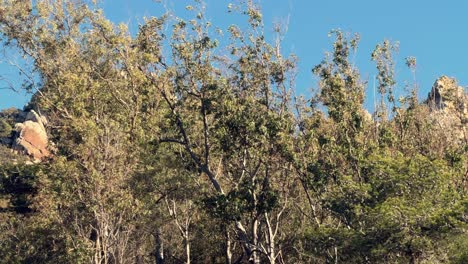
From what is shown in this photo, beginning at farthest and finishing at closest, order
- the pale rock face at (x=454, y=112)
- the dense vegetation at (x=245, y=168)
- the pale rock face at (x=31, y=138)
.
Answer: the pale rock face at (x=31, y=138) < the pale rock face at (x=454, y=112) < the dense vegetation at (x=245, y=168)

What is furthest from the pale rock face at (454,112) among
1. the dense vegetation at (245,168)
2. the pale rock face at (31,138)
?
the pale rock face at (31,138)

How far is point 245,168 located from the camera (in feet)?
66.0

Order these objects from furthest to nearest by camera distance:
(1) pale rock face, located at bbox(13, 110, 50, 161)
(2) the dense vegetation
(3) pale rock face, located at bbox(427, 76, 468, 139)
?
1. (1) pale rock face, located at bbox(13, 110, 50, 161)
2. (3) pale rock face, located at bbox(427, 76, 468, 139)
3. (2) the dense vegetation

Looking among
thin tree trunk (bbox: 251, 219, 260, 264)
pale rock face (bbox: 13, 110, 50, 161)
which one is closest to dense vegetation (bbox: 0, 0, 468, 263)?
thin tree trunk (bbox: 251, 219, 260, 264)

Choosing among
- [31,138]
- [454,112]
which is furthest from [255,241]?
[31,138]

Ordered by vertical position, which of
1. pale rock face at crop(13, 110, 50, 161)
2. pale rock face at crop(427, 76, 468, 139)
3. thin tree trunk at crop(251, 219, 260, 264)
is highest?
pale rock face at crop(13, 110, 50, 161)

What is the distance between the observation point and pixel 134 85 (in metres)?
27.7

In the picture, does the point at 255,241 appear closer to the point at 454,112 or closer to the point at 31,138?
the point at 454,112

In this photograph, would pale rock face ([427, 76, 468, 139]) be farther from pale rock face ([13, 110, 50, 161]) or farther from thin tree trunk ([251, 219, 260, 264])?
pale rock face ([13, 110, 50, 161])

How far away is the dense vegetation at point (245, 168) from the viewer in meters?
16.4

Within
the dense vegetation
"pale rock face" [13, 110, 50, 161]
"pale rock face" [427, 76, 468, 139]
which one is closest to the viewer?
the dense vegetation

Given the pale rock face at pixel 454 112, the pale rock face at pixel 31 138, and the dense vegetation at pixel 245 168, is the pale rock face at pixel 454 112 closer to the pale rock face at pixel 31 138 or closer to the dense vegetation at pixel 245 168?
the dense vegetation at pixel 245 168

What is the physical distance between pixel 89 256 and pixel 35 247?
19.3ft

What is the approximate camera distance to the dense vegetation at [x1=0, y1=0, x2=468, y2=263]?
53.8 ft
